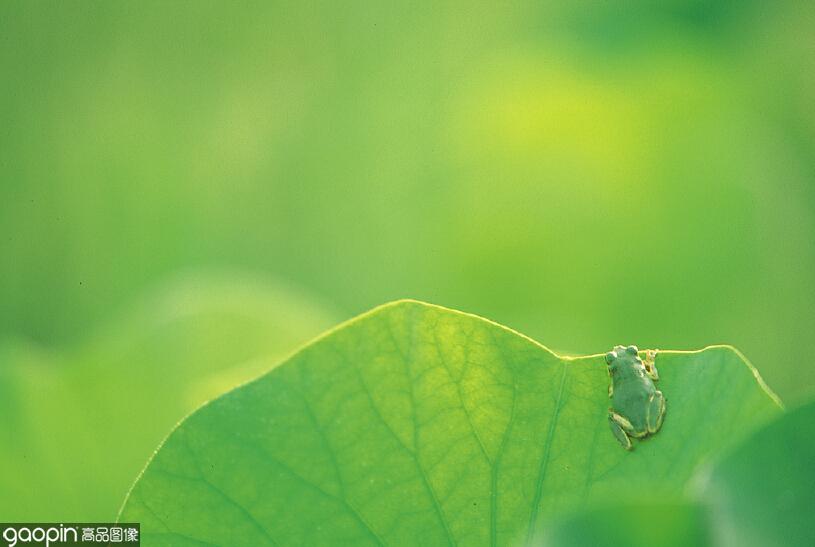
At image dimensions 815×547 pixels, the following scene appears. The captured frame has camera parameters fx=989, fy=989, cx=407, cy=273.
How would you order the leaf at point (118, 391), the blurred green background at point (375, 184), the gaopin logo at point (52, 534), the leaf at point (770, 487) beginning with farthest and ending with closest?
the blurred green background at point (375, 184)
the leaf at point (118, 391)
the gaopin logo at point (52, 534)
the leaf at point (770, 487)

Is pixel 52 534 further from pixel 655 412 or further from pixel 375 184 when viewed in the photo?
pixel 375 184

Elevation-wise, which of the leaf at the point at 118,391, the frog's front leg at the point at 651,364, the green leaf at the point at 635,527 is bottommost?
the leaf at the point at 118,391

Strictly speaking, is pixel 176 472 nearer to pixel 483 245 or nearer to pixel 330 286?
pixel 483 245

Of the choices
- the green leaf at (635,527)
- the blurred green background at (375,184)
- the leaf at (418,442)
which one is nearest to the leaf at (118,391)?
the blurred green background at (375,184)

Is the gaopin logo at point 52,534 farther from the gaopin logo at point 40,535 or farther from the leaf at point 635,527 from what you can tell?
the leaf at point 635,527

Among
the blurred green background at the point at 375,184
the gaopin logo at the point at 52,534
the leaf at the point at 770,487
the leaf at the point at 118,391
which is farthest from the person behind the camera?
the blurred green background at the point at 375,184

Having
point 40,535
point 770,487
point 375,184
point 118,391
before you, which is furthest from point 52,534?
point 375,184

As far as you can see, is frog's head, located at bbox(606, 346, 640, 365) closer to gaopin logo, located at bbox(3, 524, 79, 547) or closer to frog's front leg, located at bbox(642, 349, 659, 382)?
frog's front leg, located at bbox(642, 349, 659, 382)

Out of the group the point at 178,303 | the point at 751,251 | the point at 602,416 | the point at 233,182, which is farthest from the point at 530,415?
A: the point at 233,182

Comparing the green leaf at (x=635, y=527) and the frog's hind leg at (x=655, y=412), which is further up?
the frog's hind leg at (x=655, y=412)
